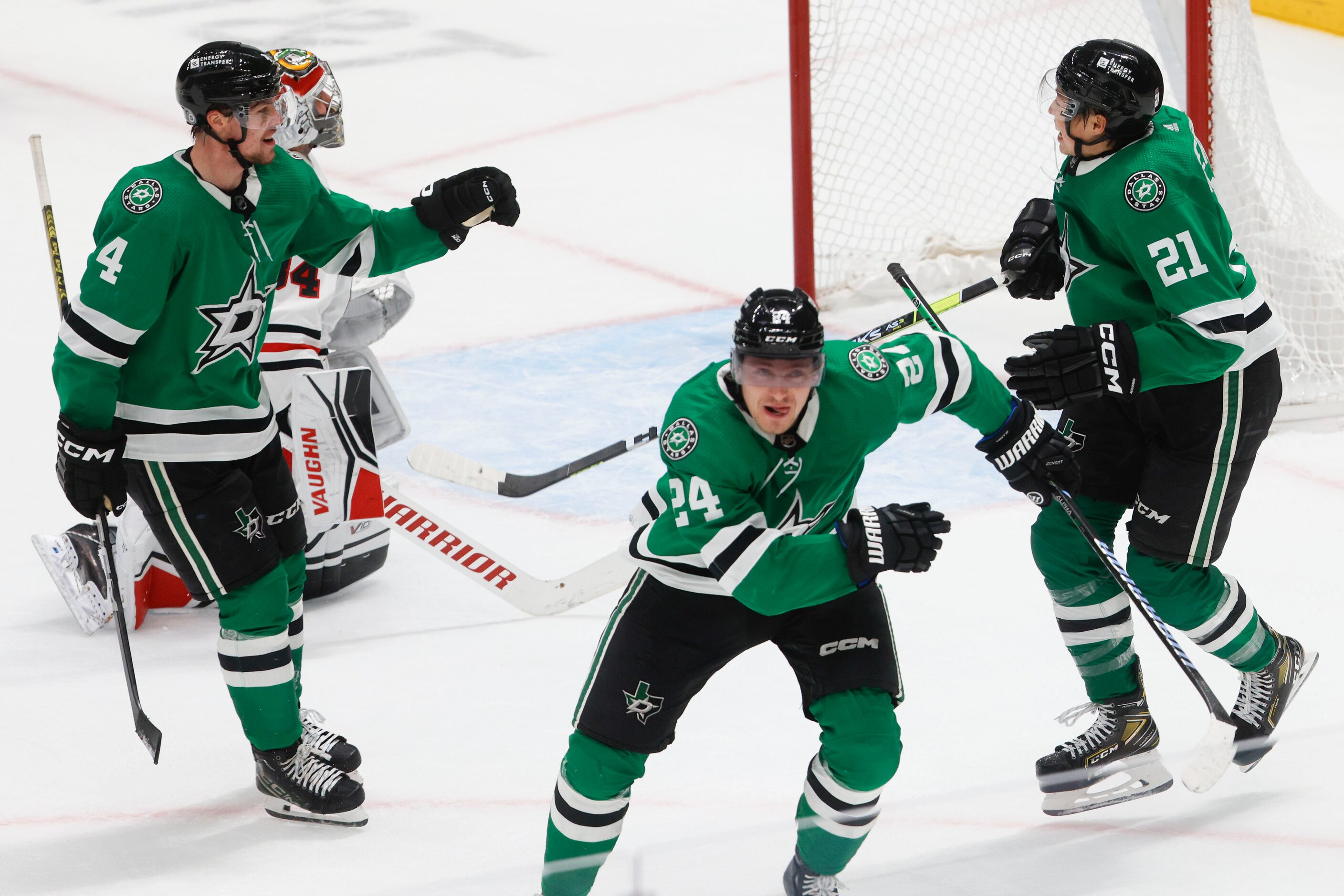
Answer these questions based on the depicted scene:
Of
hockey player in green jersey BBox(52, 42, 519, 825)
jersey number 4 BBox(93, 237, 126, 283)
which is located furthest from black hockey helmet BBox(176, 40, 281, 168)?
jersey number 4 BBox(93, 237, 126, 283)

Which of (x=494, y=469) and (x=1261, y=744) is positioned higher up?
(x=494, y=469)

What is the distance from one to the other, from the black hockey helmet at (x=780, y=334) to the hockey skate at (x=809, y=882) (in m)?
0.79

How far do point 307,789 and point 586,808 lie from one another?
0.72 meters

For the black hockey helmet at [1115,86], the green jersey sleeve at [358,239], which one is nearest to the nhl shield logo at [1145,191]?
the black hockey helmet at [1115,86]

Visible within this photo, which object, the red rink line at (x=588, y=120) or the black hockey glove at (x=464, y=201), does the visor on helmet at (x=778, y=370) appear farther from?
the red rink line at (x=588, y=120)

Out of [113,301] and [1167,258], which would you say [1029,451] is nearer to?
[1167,258]

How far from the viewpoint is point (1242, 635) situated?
9.46 ft

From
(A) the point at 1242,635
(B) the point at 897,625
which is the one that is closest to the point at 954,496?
(B) the point at 897,625

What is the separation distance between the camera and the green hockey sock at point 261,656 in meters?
2.88

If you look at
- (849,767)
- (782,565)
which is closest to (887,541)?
(782,565)

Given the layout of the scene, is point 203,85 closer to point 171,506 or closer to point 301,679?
point 171,506

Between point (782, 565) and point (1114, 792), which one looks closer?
point (782, 565)

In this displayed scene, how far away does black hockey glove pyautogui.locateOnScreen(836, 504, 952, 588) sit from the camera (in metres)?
2.23

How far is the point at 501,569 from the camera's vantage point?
362 centimetres
